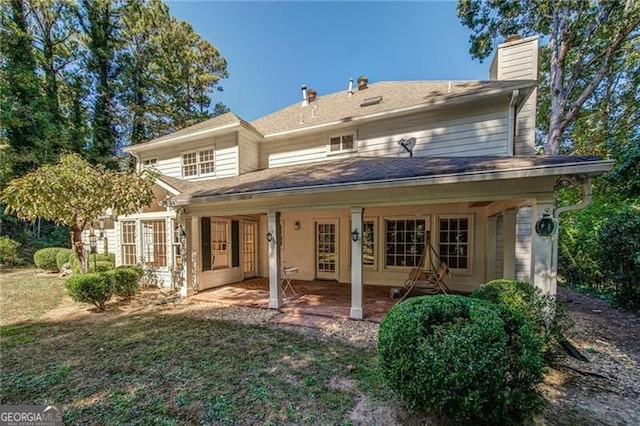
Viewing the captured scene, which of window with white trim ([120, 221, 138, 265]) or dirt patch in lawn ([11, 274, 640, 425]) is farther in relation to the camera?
window with white trim ([120, 221, 138, 265])

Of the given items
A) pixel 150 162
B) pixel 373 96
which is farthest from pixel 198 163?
pixel 373 96

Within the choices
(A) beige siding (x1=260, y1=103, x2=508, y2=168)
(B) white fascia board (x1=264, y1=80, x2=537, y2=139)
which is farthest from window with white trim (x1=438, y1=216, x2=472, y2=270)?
(B) white fascia board (x1=264, y1=80, x2=537, y2=139)

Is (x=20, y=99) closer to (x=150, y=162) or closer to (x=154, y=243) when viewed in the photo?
(x=150, y=162)

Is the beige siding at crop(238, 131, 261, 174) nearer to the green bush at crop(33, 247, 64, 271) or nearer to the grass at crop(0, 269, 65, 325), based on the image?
the grass at crop(0, 269, 65, 325)

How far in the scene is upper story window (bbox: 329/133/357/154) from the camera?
8383mm

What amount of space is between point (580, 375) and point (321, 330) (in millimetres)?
3667

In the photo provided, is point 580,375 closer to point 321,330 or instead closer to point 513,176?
point 513,176

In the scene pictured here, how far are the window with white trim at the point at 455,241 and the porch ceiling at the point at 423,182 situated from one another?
113 inches

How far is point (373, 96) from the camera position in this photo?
9.43 meters

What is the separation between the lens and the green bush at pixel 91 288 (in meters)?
5.97

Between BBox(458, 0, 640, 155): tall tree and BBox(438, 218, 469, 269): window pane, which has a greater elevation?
BBox(458, 0, 640, 155): tall tree

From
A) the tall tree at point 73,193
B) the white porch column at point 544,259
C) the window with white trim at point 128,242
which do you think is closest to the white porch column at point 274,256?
the tall tree at point 73,193

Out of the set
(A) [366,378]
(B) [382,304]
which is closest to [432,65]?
(B) [382,304]

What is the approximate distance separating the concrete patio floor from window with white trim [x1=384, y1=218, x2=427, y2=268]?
982 mm
